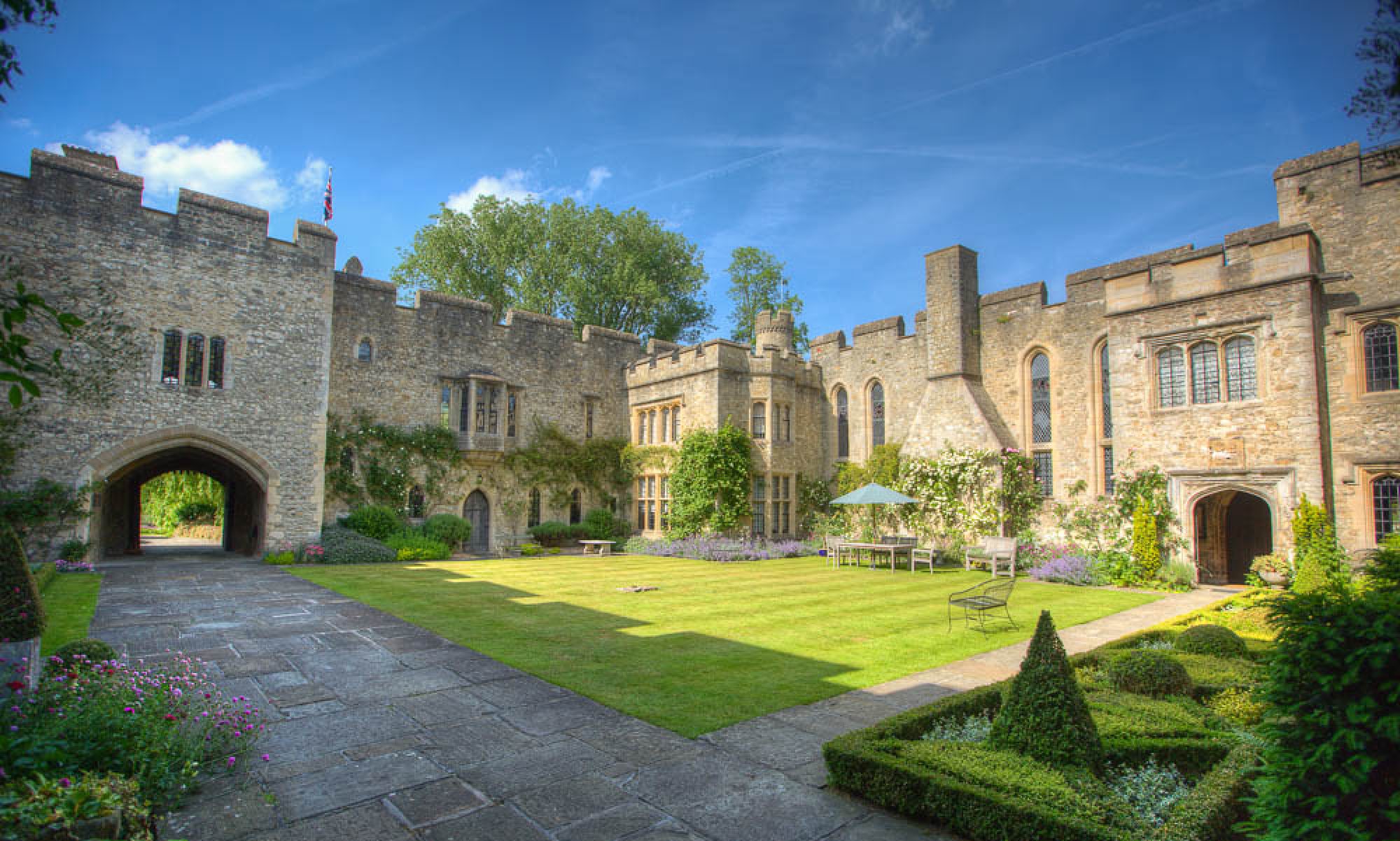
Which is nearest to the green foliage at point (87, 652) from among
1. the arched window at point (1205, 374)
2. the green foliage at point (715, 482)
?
the green foliage at point (715, 482)

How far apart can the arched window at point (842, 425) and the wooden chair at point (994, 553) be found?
704 cm

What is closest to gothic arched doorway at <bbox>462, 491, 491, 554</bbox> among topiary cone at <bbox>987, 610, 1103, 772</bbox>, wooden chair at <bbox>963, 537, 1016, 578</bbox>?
wooden chair at <bbox>963, 537, 1016, 578</bbox>

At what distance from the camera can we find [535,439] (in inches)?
948

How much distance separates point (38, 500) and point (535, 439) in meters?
12.6

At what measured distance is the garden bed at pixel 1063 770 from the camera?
369cm

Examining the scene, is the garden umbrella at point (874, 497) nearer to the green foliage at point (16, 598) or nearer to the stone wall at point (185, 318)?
the stone wall at point (185, 318)

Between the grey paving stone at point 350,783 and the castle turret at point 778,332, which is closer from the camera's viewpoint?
the grey paving stone at point 350,783

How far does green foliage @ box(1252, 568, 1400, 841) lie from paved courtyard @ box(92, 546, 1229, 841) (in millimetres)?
1802

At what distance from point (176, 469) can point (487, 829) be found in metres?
23.7

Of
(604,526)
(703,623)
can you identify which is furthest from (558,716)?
(604,526)

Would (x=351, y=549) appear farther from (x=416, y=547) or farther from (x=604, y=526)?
(x=604, y=526)

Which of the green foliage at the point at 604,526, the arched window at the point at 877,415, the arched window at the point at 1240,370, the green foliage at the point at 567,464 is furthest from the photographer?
the green foliage at the point at 604,526

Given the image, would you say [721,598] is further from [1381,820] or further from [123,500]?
[123,500]

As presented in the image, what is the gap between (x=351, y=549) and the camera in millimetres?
18172
